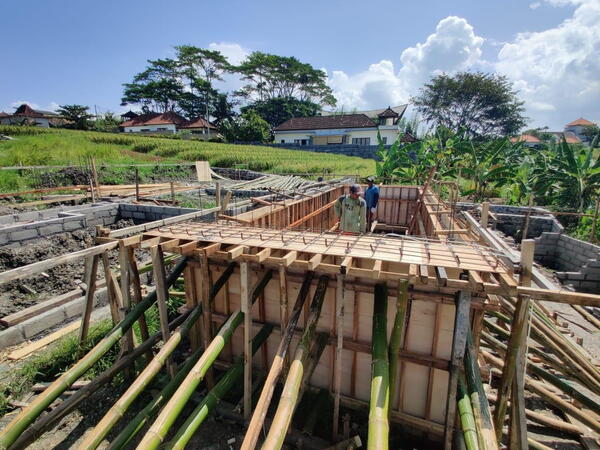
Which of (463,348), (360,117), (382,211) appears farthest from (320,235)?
(360,117)

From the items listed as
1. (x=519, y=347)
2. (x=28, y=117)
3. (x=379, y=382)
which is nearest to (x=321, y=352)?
(x=379, y=382)

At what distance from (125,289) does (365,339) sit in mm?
3135

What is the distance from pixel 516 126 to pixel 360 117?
906 inches

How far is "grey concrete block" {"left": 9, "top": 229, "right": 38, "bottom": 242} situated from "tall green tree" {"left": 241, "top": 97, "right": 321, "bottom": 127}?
1915 inches

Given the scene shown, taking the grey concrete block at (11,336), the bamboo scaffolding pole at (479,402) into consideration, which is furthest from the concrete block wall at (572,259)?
the grey concrete block at (11,336)

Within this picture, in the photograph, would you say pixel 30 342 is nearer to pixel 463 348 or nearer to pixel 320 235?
pixel 320 235

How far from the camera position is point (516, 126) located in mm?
42969

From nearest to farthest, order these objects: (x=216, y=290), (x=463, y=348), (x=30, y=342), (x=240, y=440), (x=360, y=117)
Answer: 1. (x=463, y=348)
2. (x=240, y=440)
3. (x=216, y=290)
4. (x=30, y=342)
5. (x=360, y=117)

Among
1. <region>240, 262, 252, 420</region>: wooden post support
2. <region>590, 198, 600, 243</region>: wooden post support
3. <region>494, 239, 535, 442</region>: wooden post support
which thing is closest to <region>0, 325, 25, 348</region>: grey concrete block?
<region>240, 262, 252, 420</region>: wooden post support

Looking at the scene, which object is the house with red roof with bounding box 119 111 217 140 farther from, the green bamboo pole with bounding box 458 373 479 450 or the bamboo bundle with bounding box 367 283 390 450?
the green bamboo pole with bounding box 458 373 479 450

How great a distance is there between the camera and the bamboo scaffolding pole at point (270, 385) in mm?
2355

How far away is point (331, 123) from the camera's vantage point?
4312 centimetres

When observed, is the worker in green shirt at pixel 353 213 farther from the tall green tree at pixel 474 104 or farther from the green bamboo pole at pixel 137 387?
the tall green tree at pixel 474 104

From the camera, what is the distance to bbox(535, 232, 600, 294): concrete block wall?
8.19 meters
